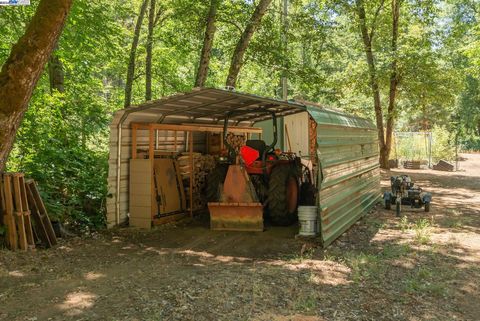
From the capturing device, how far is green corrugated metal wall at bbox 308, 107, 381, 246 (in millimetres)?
5965

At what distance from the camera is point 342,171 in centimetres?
695

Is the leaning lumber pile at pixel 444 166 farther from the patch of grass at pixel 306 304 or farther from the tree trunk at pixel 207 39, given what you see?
the patch of grass at pixel 306 304

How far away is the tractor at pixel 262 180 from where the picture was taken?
7078mm

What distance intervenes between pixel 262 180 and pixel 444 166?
15.3 metres

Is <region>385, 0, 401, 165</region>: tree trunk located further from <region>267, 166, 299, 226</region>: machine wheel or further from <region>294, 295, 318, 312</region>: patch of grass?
<region>294, 295, 318, 312</region>: patch of grass

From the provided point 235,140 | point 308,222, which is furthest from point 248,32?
point 308,222

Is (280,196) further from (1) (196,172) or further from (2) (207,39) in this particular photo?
(2) (207,39)

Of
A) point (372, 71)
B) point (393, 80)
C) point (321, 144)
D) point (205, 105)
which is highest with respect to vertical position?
point (372, 71)

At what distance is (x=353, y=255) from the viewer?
18.0 ft

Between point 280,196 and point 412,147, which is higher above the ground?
point 412,147

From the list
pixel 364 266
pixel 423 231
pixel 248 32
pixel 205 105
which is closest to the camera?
pixel 364 266

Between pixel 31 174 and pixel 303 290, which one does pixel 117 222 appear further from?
pixel 303 290

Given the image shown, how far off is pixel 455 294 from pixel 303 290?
1.51 m

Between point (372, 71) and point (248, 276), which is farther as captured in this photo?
point (372, 71)
